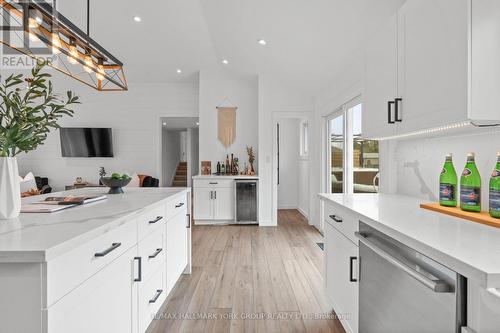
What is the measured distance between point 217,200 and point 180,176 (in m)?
5.90

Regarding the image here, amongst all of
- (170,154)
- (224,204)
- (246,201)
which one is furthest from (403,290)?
(170,154)

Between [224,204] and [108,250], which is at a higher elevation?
[108,250]

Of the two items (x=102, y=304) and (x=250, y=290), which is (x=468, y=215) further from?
(x=250, y=290)

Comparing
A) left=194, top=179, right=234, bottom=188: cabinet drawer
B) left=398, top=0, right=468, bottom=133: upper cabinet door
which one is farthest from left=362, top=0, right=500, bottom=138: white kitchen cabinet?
left=194, top=179, right=234, bottom=188: cabinet drawer

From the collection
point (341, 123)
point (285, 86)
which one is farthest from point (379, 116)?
point (285, 86)

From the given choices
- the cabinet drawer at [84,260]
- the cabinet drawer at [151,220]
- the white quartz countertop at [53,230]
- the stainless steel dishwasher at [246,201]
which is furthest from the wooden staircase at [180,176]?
the cabinet drawer at [84,260]

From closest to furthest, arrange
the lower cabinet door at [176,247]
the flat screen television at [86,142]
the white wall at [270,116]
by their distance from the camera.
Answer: the lower cabinet door at [176,247] → the white wall at [270,116] → the flat screen television at [86,142]

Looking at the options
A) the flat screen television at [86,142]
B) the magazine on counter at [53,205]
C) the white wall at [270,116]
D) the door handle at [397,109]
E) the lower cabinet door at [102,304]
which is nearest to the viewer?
the lower cabinet door at [102,304]

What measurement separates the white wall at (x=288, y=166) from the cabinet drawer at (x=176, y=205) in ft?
14.2

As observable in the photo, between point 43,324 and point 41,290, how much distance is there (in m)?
0.10

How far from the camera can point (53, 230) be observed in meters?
1.06

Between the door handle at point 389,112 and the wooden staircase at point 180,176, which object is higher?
the door handle at point 389,112

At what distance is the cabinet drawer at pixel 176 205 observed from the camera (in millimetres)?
2252

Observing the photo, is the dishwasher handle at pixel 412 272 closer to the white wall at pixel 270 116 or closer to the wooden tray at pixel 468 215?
the wooden tray at pixel 468 215
